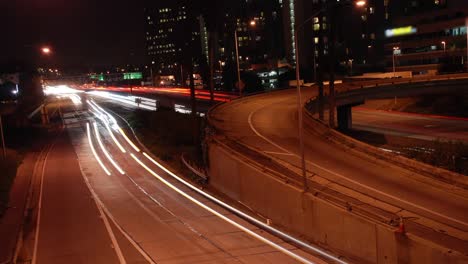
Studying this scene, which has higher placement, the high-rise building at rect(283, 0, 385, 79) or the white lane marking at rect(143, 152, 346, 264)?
the high-rise building at rect(283, 0, 385, 79)

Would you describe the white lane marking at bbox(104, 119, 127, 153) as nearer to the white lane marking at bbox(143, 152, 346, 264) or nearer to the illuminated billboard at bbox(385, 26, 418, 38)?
the white lane marking at bbox(143, 152, 346, 264)

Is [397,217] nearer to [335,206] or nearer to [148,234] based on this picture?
[335,206]

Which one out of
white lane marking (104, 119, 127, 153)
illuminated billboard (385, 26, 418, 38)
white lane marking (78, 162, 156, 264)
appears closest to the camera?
white lane marking (78, 162, 156, 264)

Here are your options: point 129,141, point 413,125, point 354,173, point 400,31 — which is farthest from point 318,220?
point 400,31

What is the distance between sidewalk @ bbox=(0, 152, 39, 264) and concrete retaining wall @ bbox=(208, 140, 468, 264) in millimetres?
11106

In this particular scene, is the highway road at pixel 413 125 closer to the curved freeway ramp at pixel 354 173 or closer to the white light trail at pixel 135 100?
the curved freeway ramp at pixel 354 173

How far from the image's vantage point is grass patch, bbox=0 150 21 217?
29669 millimetres

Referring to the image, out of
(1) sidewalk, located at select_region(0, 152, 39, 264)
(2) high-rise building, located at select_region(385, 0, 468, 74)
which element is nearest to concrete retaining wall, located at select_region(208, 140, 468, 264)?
(1) sidewalk, located at select_region(0, 152, 39, 264)

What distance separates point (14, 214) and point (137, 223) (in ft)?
28.0

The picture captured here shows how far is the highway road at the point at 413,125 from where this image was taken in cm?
5253

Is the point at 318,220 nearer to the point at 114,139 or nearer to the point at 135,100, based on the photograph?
the point at 114,139

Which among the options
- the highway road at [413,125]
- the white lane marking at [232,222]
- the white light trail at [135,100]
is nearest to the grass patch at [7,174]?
the white lane marking at [232,222]

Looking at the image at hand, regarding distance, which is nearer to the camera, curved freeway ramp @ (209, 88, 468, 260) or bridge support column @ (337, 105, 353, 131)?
curved freeway ramp @ (209, 88, 468, 260)

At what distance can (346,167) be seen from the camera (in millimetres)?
25328
